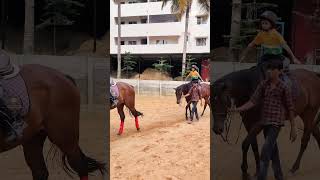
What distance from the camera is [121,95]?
34.6ft

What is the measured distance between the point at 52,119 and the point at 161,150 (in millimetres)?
3723

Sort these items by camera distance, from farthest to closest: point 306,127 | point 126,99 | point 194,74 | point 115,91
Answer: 1. point 194,74
2. point 126,99
3. point 115,91
4. point 306,127

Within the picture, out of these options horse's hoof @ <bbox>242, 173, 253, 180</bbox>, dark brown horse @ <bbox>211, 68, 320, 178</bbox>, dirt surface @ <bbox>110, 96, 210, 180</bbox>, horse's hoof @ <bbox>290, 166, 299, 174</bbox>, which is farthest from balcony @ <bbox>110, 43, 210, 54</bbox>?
horse's hoof @ <bbox>242, 173, 253, 180</bbox>

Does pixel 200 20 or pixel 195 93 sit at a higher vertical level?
pixel 200 20

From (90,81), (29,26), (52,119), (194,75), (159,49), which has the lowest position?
(52,119)

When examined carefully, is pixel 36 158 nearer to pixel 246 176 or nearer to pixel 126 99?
pixel 246 176

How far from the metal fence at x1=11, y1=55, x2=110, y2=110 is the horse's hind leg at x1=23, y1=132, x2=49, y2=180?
A: 1.92 feet

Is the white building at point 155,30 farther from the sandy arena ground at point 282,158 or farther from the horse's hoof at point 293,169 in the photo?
the horse's hoof at point 293,169

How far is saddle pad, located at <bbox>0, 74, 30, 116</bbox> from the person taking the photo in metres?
3.63

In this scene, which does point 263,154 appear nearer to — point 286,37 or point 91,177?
point 286,37

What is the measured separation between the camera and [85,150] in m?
4.25

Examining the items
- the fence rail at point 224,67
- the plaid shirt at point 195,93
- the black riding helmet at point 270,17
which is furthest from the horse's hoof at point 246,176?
the plaid shirt at point 195,93

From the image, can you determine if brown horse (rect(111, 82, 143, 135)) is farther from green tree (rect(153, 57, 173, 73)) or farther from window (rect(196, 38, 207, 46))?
window (rect(196, 38, 207, 46))

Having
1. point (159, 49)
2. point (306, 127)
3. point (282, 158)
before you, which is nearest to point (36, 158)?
point (282, 158)
